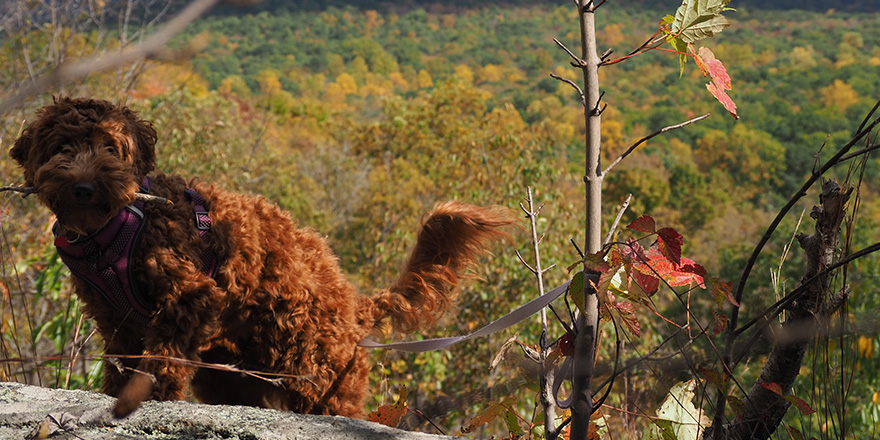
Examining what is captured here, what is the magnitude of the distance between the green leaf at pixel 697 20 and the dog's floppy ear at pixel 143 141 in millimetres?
1749

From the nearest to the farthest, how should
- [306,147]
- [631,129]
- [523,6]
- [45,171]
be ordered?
[45,171]
[306,147]
[631,129]
[523,6]

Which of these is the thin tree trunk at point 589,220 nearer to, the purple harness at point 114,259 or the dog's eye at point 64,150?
the purple harness at point 114,259

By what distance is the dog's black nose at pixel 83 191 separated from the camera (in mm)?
2035

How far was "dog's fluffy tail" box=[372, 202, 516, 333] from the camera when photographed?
9.24 feet

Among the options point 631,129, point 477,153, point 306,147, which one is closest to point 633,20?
point 631,129

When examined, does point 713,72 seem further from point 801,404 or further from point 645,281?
point 801,404

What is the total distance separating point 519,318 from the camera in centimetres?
172

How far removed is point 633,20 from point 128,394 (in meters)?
57.0

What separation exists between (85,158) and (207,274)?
548 millimetres

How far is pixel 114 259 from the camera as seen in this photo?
7.24 ft

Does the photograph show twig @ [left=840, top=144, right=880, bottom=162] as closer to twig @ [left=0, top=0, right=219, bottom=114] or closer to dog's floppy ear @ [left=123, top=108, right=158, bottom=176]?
twig @ [left=0, top=0, right=219, bottom=114]

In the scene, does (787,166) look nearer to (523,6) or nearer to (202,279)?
(523,6)

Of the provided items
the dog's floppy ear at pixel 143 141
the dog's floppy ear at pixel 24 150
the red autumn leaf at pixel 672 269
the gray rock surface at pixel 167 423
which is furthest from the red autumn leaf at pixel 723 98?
the dog's floppy ear at pixel 24 150

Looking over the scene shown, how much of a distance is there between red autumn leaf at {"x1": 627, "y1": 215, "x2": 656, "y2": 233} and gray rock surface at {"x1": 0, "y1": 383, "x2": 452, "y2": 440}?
0.72 meters
